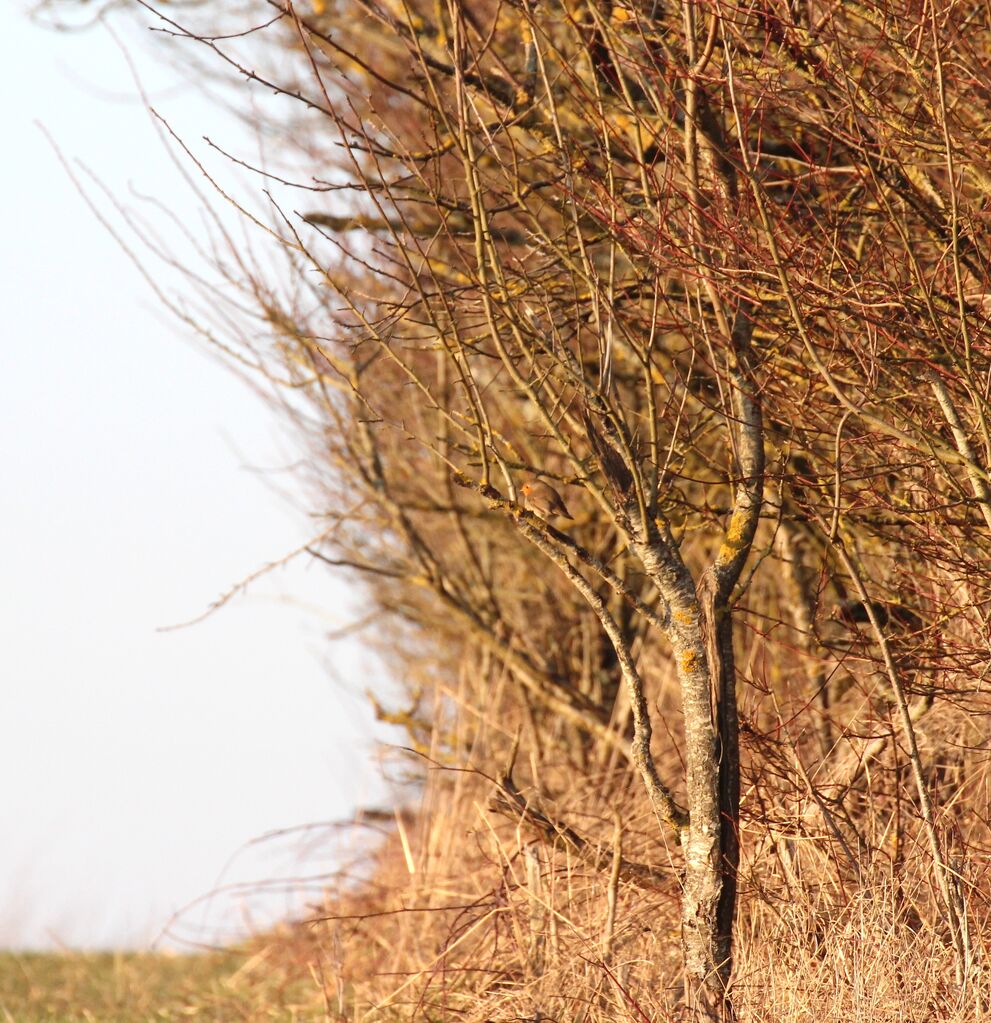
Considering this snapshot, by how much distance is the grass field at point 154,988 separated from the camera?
6.05 metres

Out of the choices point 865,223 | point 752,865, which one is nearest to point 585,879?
point 752,865

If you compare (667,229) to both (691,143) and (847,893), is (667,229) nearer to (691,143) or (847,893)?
(691,143)

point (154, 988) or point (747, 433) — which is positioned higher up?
point (747, 433)

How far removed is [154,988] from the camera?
7148mm

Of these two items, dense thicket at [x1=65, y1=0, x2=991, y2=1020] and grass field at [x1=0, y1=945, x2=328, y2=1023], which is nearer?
dense thicket at [x1=65, y1=0, x2=991, y2=1020]

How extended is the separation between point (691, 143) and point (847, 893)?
2300 mm

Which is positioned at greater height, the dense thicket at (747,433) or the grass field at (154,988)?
the dense thicket at (747,433)

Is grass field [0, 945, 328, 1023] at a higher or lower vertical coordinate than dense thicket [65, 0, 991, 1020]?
lower

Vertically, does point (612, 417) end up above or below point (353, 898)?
above

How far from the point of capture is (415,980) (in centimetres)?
454

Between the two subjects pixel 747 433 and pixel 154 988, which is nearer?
pixel 747 433

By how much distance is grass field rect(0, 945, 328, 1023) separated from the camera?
238 inches

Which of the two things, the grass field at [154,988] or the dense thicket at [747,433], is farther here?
the grass field at [154,988]

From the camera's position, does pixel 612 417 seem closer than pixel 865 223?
Yes
